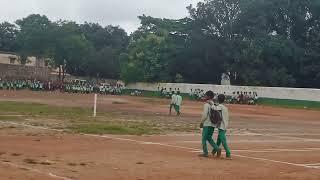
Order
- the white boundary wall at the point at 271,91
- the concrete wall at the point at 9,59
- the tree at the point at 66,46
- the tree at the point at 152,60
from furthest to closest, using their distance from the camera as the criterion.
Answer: the concrete wall at the point at 9,59 → the tree at the point at 66,46 → the tree at the point at 152,60 → the white boundary wall at the point at 271,91

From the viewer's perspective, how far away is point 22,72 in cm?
9456

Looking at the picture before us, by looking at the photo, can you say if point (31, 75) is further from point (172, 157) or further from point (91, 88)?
point (172, 157)

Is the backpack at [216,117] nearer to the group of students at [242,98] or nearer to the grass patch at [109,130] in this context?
the grass patch at [109,130]

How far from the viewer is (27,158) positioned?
484 inches

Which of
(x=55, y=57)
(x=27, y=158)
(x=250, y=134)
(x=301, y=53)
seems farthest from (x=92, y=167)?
(x=55, y=57)

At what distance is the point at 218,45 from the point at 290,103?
66.8 ft

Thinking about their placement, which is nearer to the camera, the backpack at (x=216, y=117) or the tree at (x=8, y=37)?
the backpack at (x=216, y=117)

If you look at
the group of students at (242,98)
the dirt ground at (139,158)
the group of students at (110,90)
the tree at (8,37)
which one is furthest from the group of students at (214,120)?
the tree at (8,37)

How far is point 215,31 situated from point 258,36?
8.62 metres

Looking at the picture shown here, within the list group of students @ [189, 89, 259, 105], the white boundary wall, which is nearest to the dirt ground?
the white boundary wall

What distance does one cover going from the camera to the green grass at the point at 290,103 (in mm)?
55306

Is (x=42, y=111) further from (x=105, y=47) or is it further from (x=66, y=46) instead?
(x=105, y=47)

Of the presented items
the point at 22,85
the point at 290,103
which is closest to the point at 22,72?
the point at 22,85

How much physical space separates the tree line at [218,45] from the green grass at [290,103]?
6.84 meters
